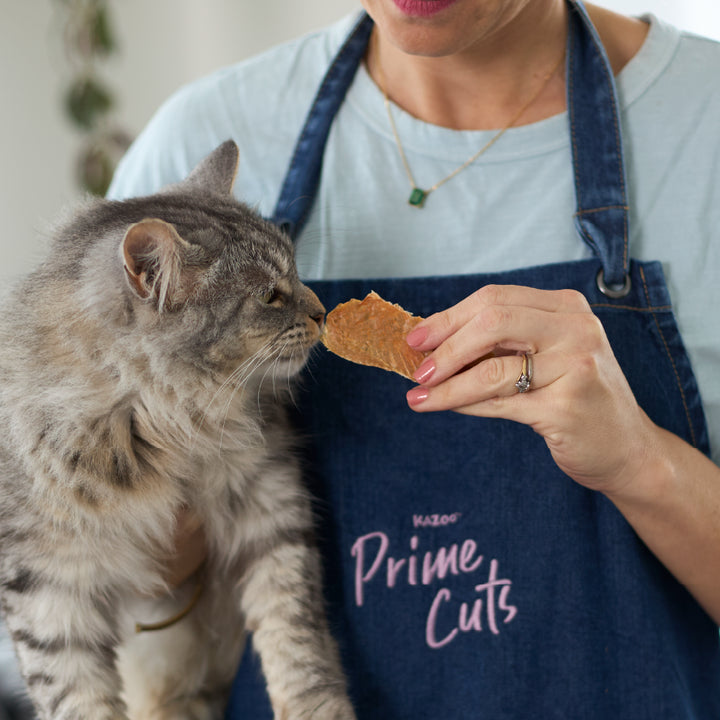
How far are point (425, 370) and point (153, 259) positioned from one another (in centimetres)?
42

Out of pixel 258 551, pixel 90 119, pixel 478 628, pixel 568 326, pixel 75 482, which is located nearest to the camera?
pixel 568 326

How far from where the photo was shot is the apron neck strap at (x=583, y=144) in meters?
1.25

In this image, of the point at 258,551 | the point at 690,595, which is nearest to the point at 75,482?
the point at 258,551

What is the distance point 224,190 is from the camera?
1.32m

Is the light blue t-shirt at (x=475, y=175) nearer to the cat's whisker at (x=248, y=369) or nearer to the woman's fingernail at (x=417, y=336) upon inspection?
the cat's whisker at (x=248, y=369)

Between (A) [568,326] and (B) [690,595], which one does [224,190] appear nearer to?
(A) [568,326]

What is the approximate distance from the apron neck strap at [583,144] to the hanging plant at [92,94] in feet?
7.51

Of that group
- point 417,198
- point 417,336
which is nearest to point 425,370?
point 417,336

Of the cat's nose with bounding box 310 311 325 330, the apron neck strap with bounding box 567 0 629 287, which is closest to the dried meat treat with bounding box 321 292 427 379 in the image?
the cat's nose with bounding box 310 311 325 330

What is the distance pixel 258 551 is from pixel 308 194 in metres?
0.69

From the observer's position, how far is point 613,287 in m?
1.24

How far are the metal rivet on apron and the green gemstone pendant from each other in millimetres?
369

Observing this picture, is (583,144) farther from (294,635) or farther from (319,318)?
(294,635)

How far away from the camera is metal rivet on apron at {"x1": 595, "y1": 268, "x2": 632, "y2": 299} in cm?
123
